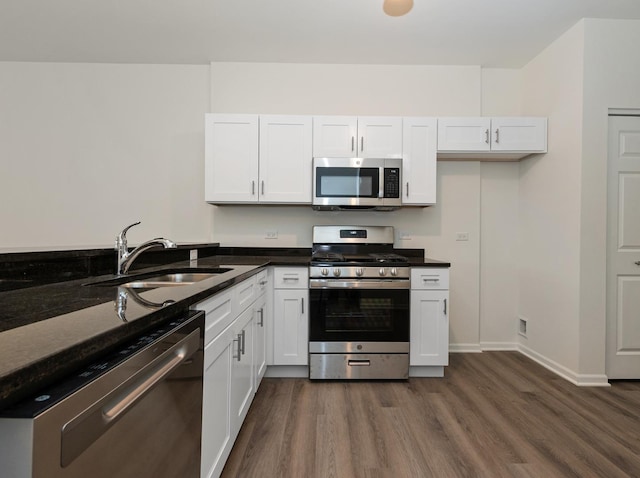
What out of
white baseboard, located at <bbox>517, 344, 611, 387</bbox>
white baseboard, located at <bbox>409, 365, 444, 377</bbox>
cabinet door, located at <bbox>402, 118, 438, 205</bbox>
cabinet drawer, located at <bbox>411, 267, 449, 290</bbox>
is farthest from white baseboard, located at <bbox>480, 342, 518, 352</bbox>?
cabinet door, located at <bbox>402, 118, 438, 205</bbox>

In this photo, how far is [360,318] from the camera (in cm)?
238

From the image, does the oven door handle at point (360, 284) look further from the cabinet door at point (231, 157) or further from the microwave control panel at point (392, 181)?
the cabinet door at point (231, 157)

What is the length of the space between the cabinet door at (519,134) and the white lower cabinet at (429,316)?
1.31m

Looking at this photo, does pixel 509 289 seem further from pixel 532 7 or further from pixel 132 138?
pixel 132 138

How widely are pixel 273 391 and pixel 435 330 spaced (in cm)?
132

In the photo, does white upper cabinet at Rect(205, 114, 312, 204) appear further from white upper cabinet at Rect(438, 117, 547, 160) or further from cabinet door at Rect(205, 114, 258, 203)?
white upper cabinet at Rect(438, 117, 547, 160)

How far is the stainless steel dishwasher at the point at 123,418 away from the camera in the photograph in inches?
17.2

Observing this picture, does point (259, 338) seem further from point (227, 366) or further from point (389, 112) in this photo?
point (389, 112)

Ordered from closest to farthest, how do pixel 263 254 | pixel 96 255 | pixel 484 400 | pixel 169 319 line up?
pixel 169 319, pixel 96 255, pixel 484 400, pixel 263 254

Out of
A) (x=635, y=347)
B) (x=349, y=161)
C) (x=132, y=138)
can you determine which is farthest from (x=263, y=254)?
(x=635, y=347)

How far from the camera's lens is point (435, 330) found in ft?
7.99

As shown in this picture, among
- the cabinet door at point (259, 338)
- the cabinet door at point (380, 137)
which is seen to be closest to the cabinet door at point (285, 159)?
the cabinet door at point (380, 137)

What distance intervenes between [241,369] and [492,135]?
2758mm

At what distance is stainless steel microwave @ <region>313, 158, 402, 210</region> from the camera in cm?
262
